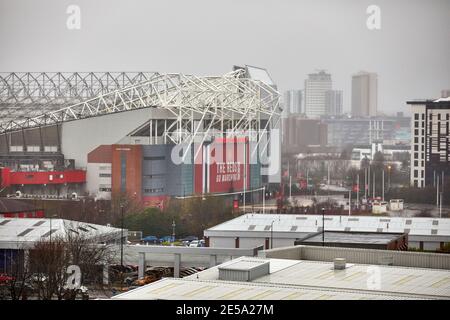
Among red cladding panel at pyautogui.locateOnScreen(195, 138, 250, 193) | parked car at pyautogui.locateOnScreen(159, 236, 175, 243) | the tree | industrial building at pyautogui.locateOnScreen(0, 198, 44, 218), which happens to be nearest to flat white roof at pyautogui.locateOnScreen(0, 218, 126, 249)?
the tree

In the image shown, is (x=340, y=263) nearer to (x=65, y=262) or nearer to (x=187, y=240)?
(x=65, y=262)

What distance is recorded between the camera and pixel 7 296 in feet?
20.0

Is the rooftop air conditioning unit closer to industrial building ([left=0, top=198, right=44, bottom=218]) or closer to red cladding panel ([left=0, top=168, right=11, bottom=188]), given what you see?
→ industrial building ([left=0, top=198, right=44, bottom=218])

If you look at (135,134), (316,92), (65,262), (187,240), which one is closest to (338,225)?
(187,240)

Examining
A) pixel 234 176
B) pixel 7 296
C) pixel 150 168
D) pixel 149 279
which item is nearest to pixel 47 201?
pixel 150 168

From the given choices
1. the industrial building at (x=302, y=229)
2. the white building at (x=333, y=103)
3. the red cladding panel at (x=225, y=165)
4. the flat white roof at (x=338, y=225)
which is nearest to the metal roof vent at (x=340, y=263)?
the industrial building at (x=302, y=229)

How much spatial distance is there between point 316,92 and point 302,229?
6.75m

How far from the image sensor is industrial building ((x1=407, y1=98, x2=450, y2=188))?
13523 millimetres

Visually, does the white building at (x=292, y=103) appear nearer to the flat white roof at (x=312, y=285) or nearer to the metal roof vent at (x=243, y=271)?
the flat white roof at (x=312, y=285)

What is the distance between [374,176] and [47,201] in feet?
15.6

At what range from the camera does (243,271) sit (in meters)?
4.61

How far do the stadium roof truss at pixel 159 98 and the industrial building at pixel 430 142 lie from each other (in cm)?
174
